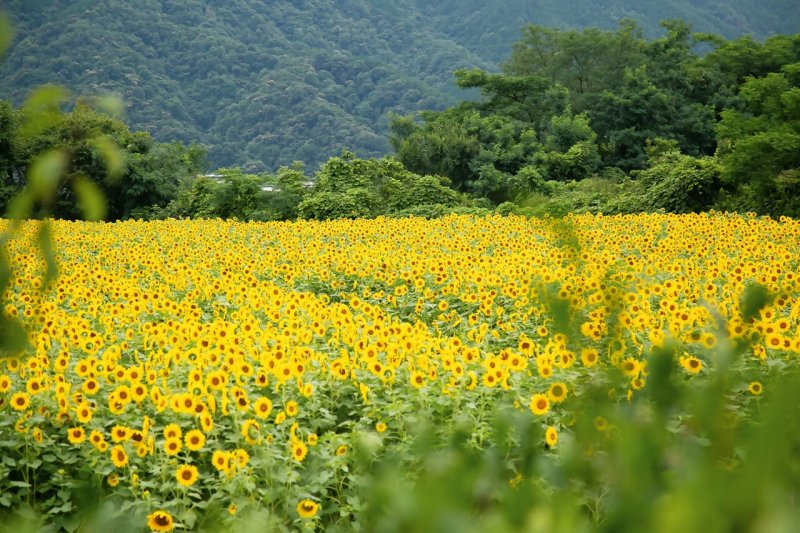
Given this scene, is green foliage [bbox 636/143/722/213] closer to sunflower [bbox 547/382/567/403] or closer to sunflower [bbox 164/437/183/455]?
sunflower [bbox 547/382/567/403]

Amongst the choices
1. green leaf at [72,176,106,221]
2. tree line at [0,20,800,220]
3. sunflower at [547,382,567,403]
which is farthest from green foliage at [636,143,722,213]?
green leaf at [72,176,106,221]

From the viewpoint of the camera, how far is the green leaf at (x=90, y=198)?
1.00m

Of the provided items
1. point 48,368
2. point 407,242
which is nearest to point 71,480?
point 48,368

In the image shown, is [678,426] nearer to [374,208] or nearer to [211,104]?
[374,208]

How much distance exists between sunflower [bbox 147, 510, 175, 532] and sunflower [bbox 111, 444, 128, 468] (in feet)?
1.24

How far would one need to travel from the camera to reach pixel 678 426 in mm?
3170

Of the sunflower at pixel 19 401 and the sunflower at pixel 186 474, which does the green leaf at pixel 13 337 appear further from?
the sunflower at pixel 19 401

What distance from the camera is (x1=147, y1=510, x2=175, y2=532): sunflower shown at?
2.51m

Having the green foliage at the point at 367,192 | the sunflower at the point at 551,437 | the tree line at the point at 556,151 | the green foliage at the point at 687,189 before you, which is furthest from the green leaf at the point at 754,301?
the green foliage at the point at 367,192

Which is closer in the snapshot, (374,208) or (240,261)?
(240,261)

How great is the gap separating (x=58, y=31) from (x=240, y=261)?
40576 mm

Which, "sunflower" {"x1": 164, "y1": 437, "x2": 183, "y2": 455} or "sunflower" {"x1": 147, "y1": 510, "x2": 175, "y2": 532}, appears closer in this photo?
"sunflower" {"x1": 147, "y1": 510, "x2": 175, "y2": 532}

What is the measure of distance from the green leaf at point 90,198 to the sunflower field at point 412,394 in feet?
0.47

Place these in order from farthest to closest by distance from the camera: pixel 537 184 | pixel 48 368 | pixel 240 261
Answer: pixel 537 184 < pixel 240 261 < pixel 48 368
